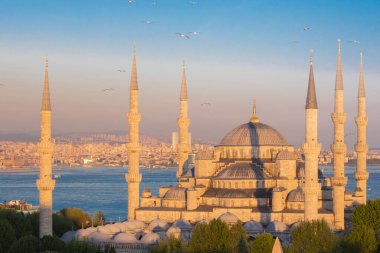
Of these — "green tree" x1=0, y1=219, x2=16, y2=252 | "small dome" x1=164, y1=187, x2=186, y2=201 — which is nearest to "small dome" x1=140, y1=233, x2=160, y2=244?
"green tree" x1=0, y1=219, x2=16, y2=252

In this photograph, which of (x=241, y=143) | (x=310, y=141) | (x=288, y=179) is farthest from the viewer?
(x=241, y=143)

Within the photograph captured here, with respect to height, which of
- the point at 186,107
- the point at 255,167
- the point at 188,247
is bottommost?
the point at 188,247

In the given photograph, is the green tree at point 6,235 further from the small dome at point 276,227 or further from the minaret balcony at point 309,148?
the minaret balcony at point 309,148

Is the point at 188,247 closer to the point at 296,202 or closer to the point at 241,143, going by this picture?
the point at 296,202

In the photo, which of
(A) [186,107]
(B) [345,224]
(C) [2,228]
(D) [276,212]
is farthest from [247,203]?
(C) [2,228]

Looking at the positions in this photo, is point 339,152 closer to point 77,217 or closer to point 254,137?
point 254,137

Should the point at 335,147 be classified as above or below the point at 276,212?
above

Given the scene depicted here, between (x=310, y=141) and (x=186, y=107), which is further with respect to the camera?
(x=186, y=107)

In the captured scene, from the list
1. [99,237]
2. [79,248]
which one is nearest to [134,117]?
[99,237]

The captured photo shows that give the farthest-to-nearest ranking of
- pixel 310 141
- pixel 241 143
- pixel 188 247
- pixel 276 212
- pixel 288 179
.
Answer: pixel 241 143, pixel 288 179, pixel 276 212, pixel 310 141, pixel 188 247
